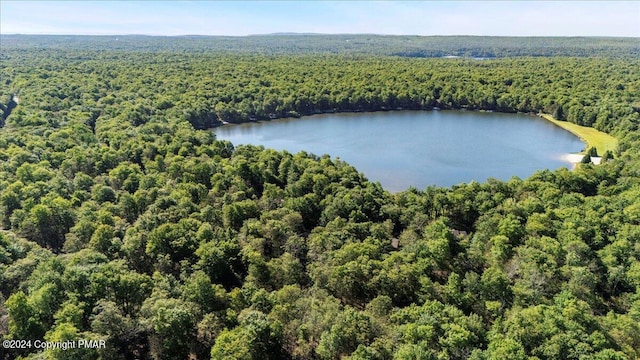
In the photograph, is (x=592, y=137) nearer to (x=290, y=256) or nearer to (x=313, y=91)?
(x=313, y=91)

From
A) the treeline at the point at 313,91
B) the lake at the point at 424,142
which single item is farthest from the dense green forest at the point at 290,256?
the treeline at the point at 313,91

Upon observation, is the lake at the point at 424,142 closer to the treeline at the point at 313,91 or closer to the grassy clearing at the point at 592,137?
the grassy clearing at the point at 592,137

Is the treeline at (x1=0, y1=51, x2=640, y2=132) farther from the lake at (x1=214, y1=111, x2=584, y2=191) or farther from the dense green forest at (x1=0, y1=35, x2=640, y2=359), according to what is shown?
the dense green forest at (x1=0, y1=35, x2=640, y2=359)

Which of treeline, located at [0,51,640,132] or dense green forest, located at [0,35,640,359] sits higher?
treeline, located at [0,51,640,132]

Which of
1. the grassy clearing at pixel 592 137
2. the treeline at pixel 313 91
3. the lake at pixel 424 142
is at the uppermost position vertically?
the treeline at pixel 313 91

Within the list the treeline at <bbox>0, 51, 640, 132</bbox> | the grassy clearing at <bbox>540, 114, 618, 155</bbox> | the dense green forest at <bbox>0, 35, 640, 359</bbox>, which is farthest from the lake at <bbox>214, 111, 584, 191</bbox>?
the dense green forest at <bbox>0, 35, 640, 359</bbox>

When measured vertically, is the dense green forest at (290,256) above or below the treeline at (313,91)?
below
